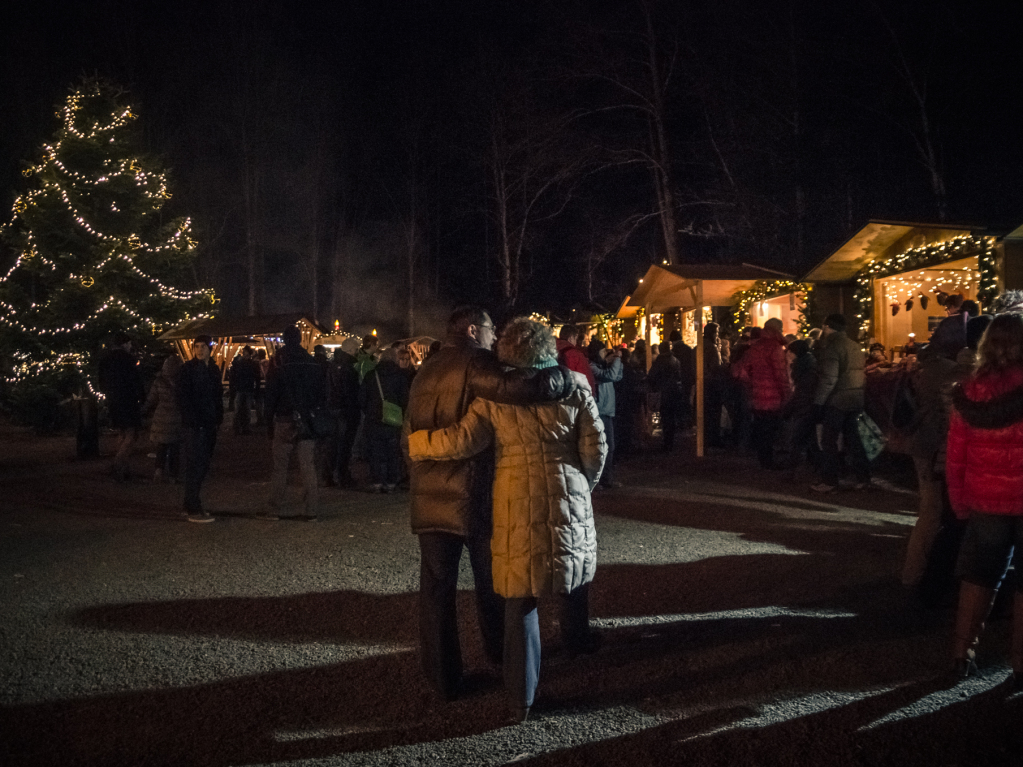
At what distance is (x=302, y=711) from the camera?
421 cm

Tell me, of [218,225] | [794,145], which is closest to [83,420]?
[794,145]

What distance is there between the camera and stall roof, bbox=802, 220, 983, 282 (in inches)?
514

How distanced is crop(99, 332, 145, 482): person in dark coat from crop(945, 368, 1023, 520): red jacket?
10.5m

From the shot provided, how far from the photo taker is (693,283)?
14734mm

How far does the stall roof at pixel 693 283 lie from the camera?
48.9 feet

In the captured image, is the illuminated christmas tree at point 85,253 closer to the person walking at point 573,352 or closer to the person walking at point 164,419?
the person walking at point 164,419

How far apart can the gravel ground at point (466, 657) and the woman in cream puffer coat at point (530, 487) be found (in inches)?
19.0

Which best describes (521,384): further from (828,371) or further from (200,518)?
(828,371)

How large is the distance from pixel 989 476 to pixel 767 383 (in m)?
7.82

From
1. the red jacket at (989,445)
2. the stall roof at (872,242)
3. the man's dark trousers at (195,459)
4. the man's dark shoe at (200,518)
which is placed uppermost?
the stall roof at (872,242)

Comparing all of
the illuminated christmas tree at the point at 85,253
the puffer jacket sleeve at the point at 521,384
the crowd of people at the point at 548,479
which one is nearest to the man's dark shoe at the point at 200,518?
the crowd of people at the point at 548,479

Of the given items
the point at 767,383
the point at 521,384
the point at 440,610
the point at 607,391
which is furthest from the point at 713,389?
the point at 521,384

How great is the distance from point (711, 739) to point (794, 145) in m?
23.7

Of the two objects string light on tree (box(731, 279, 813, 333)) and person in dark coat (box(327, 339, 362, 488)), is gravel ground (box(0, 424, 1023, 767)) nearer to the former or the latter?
person in dark coat (box(327, 339, 362, 488))
